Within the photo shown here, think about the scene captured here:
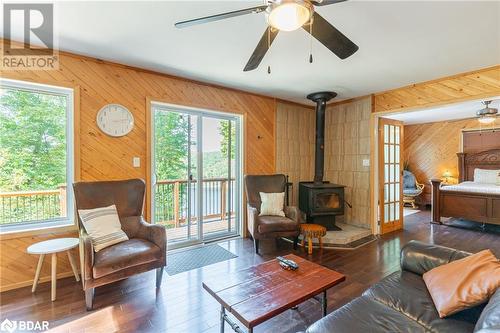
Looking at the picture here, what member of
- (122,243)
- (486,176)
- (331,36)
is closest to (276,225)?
(122,243)

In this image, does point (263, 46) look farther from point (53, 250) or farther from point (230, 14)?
point (53, 250)

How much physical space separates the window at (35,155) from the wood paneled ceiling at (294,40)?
606mm

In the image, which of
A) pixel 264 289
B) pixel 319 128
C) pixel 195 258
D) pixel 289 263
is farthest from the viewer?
pixel 319 128

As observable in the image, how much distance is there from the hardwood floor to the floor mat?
0.13m

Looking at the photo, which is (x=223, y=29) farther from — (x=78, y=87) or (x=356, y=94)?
(x=356, y=94)

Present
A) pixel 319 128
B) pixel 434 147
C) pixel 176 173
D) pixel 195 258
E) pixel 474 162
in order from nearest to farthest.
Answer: pixel 195 258 → pixel 176 173 → pixel 319 128 → pixel 474 162 → pixel 434 147

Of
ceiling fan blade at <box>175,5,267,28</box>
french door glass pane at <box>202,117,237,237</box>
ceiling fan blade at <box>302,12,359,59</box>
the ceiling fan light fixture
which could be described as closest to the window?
french door glass pane at <box>202,117,237,237</box>

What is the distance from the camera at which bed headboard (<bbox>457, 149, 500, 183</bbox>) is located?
19.7 ft

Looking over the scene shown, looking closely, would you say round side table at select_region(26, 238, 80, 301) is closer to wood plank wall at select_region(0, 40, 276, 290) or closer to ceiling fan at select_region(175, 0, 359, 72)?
wood plank wall at select_region(0, 40, 276, 290)

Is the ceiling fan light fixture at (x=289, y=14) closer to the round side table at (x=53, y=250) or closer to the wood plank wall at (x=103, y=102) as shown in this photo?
the wood plank wall at (x=103, y=102)

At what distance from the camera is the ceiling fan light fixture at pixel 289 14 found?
132 centimetres

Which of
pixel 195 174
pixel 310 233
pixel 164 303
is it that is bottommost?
pixel 164 303

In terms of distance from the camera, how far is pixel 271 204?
3795mm

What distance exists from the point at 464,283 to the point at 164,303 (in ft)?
7.53
